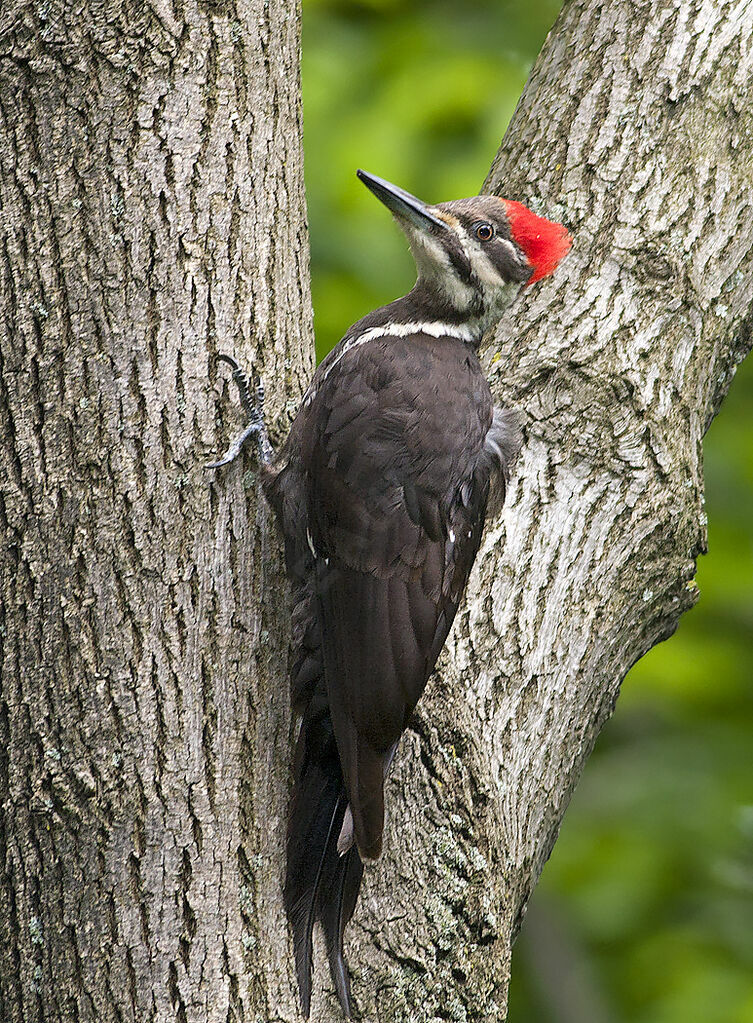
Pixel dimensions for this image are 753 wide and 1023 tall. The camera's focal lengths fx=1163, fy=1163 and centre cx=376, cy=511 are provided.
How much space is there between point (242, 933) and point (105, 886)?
0.82 feet

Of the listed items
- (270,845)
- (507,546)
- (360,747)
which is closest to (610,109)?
(507,546)

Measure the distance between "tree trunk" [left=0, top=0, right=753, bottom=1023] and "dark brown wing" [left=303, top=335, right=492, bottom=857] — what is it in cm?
9

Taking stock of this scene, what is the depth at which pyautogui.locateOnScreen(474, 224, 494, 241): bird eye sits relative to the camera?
2914 millimetres

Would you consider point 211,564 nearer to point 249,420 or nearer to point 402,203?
point 249,420

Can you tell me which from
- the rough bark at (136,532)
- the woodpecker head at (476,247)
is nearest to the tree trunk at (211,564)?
the rough bark at (136,532)

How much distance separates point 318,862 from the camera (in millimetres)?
2146

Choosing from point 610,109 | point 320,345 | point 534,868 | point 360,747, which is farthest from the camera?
point 320,345

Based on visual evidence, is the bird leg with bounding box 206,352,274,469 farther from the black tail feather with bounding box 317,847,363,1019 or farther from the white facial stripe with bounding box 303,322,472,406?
the black tail feather with bounding box 317,847,363,1019

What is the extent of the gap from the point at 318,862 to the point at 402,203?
5.11 ft

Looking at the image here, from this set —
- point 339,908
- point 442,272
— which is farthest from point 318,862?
point 442,272

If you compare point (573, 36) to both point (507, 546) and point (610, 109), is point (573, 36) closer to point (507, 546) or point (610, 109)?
point (610, 109)

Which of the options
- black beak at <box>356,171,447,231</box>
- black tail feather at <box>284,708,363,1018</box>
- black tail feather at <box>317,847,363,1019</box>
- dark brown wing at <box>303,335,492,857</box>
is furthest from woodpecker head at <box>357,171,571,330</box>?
black tail feather at <box>317,847,363,1019</box>

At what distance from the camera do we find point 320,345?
11.8 ft

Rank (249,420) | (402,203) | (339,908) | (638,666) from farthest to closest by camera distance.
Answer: (638,666) → (402,203) → (249,420) → (339,908)
